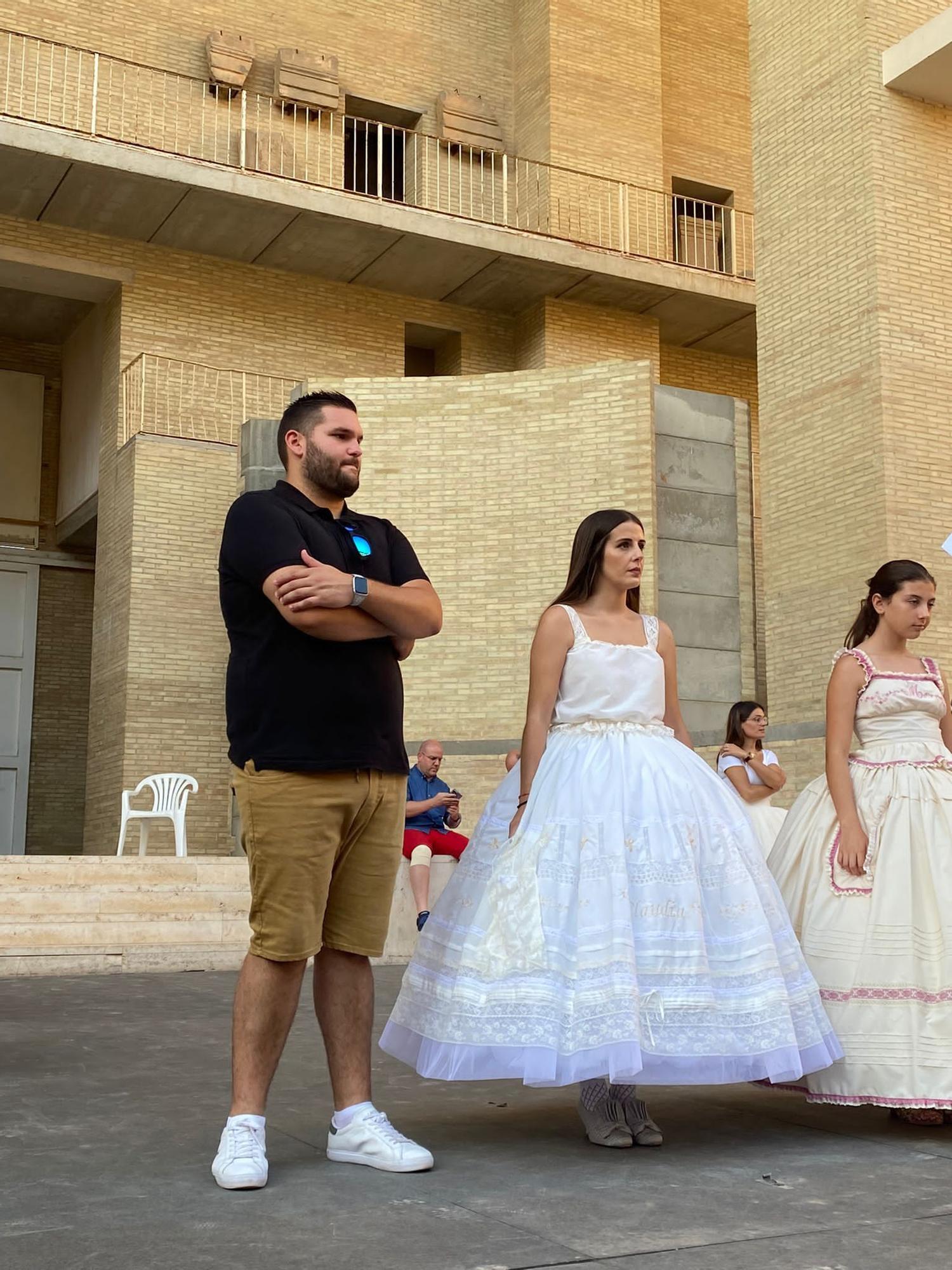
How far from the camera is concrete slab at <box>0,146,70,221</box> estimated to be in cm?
1706

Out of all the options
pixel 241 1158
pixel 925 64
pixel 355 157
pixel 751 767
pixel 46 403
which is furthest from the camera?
pixel 46 403

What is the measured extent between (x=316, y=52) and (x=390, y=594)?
19378 millimetres

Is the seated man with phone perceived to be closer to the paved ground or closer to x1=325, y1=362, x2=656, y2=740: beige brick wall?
the paved ground

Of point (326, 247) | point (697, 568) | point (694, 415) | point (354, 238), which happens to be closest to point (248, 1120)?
point (697, 568)

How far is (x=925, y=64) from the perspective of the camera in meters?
13.8

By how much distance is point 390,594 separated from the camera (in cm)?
336

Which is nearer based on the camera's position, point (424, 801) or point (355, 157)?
point (424, 801)

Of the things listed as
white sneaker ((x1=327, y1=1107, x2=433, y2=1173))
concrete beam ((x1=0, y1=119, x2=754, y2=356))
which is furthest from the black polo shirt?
concrete beam ((x1=0, y1=119, x2=754, y2=356))

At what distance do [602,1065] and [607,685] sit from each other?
109cm

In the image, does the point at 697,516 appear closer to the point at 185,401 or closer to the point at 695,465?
the point at 695,465

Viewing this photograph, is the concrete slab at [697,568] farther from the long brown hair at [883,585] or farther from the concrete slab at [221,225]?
the long brown hair at [883,585]

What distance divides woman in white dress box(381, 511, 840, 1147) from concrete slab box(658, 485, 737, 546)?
12364mm

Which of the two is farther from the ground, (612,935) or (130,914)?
(612,935)

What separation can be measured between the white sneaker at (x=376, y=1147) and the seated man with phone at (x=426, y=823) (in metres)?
6.25
